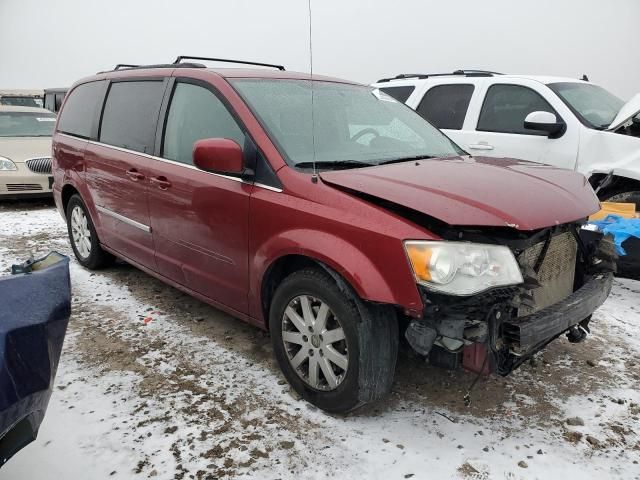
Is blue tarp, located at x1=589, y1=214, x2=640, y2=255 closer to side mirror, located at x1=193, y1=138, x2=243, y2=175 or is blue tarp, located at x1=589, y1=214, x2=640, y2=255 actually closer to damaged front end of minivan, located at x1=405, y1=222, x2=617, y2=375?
damaged front end of minivan, located at x1=405, y1=222, x2=617, y2=375

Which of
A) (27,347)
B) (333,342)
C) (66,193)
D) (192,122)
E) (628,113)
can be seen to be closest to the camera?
(27,347)

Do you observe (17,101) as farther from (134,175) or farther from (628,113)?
(628,113)

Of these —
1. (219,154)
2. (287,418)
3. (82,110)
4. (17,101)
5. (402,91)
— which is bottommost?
(287,418)

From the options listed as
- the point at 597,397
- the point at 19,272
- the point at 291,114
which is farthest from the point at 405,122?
the point at 19,272

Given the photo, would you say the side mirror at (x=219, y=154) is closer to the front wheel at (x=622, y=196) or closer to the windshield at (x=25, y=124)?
the front wheel at (x=622, y=196)

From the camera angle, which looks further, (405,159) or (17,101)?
(17,101)

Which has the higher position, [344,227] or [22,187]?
[344,227]

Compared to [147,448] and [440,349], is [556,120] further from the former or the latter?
[147,448]

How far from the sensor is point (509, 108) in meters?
5.46

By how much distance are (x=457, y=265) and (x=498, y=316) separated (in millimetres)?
296

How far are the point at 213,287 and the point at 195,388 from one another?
634mm

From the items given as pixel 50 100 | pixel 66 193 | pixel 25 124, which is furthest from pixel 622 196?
pixel 50 100

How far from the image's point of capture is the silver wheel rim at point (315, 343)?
245 centimetres

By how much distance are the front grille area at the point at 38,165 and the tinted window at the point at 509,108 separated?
651cm
